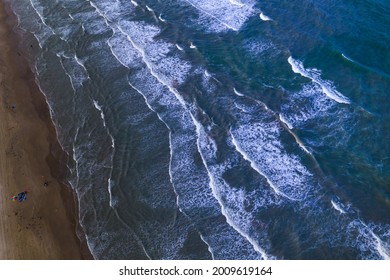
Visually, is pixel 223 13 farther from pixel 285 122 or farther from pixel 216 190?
pixel 216 190

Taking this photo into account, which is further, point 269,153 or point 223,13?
point 223,13

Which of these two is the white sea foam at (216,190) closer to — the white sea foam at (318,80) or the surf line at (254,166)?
the surf line at (254,166)

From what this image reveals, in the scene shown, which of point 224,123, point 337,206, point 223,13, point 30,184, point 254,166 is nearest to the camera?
point 337,206

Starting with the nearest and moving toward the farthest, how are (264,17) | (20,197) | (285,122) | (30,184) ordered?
1. (20,197)
2. (30,184)
3. (285,122)
4. (264,17)

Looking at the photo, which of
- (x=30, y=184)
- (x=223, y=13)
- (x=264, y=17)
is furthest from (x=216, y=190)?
(x=223, y=13)

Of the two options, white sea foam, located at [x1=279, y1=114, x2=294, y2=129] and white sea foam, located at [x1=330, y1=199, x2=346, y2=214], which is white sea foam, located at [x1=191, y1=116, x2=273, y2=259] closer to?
white sea foam, located at [x1=330, y1=199, x2=346, y2=214]

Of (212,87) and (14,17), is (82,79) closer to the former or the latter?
(212,87)

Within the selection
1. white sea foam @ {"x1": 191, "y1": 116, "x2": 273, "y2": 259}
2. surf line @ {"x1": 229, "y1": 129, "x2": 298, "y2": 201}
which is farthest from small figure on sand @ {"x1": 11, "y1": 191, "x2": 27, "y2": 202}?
surf line @ {"x1": 229, "y1": 129, "x2": 298, "y2": 201}
